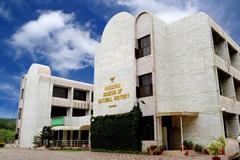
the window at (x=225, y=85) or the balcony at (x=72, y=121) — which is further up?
the window at (x=225, y=85)

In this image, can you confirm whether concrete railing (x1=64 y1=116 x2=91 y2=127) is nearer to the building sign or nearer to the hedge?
the hedge

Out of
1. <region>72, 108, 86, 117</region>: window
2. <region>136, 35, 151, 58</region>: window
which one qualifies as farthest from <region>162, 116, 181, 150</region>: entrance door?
<region>72, 108, 86, 117</region>: window

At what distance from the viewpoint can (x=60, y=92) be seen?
137 ft

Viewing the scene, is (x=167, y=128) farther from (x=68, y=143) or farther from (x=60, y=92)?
(x=60, y=92)

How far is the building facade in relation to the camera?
20.7 metres

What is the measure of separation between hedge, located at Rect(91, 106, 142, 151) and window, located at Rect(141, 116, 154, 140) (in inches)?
13.8

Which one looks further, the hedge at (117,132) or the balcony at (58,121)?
the balcony at (58,121)

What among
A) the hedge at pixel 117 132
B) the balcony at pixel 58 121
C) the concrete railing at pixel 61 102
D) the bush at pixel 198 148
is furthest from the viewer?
the concrete railing at pixel 61 102

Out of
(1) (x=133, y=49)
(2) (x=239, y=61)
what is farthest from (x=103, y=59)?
(2) (x=239, y=61)

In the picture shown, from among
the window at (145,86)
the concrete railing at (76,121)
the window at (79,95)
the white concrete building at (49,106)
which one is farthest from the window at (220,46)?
the window at (79,95)

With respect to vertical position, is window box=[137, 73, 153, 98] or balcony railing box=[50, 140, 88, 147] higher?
window box=[137, 73, 153, 98]

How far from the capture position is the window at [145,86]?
22.3 m

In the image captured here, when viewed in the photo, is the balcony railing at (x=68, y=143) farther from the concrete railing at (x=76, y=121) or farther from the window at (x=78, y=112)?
the window at (x=78, y=112)

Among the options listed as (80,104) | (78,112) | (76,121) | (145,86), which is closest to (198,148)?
(145,86)
